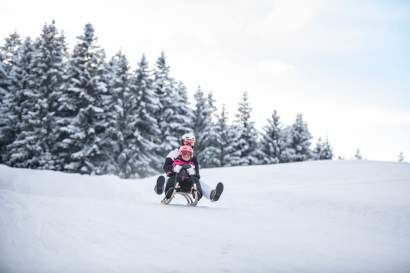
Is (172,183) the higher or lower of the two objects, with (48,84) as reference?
lower

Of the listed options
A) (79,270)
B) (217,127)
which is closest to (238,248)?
(79,270)

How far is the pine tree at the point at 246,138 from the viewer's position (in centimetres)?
4525

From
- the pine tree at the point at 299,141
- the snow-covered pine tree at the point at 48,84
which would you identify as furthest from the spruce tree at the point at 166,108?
the pine tree at the point at 299,141

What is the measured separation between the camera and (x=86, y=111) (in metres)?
31.5

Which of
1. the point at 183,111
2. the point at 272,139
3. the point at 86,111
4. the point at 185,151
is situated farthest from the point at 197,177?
the point at 272,139

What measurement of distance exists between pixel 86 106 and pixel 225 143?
17702mm

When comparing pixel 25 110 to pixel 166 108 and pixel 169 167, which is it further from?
pixel 169 167

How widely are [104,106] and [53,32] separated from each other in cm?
882

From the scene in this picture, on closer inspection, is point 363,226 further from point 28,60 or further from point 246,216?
point 28,60

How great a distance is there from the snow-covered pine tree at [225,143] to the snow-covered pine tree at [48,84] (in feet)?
57.5

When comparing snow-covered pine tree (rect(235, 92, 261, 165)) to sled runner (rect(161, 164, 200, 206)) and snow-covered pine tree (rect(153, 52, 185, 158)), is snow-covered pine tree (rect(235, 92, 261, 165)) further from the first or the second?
sled runner (rect(161, 164, 200, 206))

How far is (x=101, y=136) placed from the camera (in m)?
32.4

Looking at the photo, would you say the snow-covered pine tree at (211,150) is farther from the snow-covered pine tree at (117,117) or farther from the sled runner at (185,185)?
the sled runner at (185,185)

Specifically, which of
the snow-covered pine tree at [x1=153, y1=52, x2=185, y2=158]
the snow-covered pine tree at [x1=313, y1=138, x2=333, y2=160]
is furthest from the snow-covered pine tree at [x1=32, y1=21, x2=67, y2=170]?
the snow-covered pine tree at [x1=313, y1=138, x2=333, y2=160]
